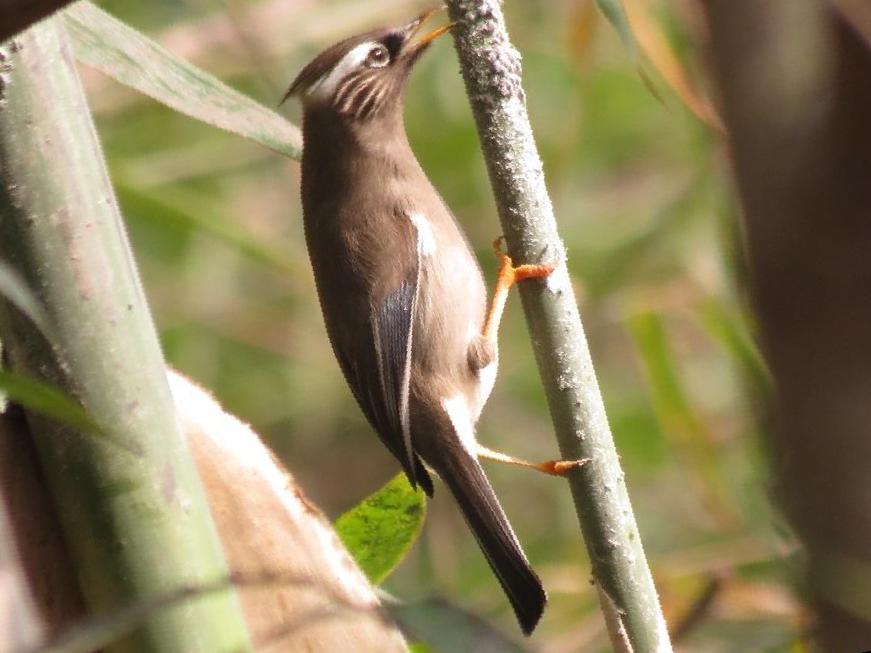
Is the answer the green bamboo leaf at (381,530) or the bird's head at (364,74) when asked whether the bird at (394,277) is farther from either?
the green bamboo leaf at (381,530)

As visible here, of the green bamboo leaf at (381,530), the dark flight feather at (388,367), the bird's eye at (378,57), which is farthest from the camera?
the bird's eye at (378,57)

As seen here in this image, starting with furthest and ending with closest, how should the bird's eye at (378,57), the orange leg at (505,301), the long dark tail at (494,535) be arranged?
the bird's eye at (378,57), the long dark tail at (494,535), the orange leg at (505,301)

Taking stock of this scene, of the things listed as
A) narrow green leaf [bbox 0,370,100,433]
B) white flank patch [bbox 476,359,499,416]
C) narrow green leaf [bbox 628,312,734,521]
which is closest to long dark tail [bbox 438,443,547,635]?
white flank patch [bbox 476,359,499,416]

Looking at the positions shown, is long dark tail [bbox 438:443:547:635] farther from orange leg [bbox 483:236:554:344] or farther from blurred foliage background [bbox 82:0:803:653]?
blurred foliage background [bbox 82:0:803:653]

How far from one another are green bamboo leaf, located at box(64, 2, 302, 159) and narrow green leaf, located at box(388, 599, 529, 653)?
0.70 metres

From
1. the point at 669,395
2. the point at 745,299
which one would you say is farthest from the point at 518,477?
the point at 745,299

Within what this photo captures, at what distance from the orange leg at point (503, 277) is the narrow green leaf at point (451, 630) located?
54cm

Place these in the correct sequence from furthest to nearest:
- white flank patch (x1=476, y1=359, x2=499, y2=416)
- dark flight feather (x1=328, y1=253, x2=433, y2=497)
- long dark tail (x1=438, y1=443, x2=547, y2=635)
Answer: white flank patch (x1=476, y1=359, x2=499, y2=416) → dark flight feather (x1=328, y1=253, x2=433, y2=497) → long dark tail (x1=438, y1=443, x2=547, y2=635)

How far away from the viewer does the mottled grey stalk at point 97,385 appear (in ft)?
3.69

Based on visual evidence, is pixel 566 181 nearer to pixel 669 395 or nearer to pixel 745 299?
pixel 669 395

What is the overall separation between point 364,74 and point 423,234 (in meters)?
0.43

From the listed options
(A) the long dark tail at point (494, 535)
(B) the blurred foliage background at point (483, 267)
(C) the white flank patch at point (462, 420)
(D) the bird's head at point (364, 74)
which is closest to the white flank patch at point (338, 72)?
(D) the bird's head at point (364, 74)

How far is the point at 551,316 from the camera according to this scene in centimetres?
150

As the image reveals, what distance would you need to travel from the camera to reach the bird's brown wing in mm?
2635
